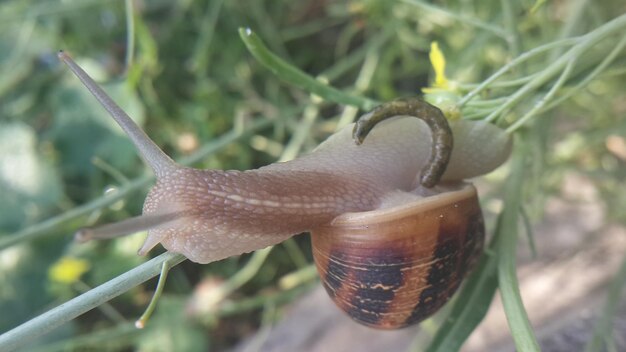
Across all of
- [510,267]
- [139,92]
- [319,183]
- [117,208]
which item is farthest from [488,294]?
[139,92]

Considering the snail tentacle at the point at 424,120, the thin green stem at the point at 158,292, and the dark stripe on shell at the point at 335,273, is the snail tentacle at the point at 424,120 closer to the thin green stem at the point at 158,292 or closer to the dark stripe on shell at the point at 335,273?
the dark stripe on shell at the point at 335,273

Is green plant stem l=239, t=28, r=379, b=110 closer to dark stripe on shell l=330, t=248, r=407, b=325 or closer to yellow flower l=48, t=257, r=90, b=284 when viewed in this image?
dark stripe on shell l=330, t=248, r=407, b=325

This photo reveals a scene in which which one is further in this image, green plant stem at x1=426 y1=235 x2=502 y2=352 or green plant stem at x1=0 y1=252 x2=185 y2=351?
green plant stem at x1=426 y1=235 x2=502 y2=352

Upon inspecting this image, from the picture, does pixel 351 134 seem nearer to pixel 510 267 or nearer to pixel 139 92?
pixel 510 267

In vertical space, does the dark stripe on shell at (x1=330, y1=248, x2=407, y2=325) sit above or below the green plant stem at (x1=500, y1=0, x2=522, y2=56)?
below

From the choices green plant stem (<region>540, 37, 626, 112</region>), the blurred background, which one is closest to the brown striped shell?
green plant stem (<region>540, 37, 626, 112</region>)

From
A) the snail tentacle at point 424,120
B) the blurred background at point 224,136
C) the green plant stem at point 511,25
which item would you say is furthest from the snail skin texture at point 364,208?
the blurred background at point 224,136

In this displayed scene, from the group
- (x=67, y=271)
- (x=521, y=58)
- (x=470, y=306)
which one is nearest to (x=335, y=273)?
(x=470, y=306)
